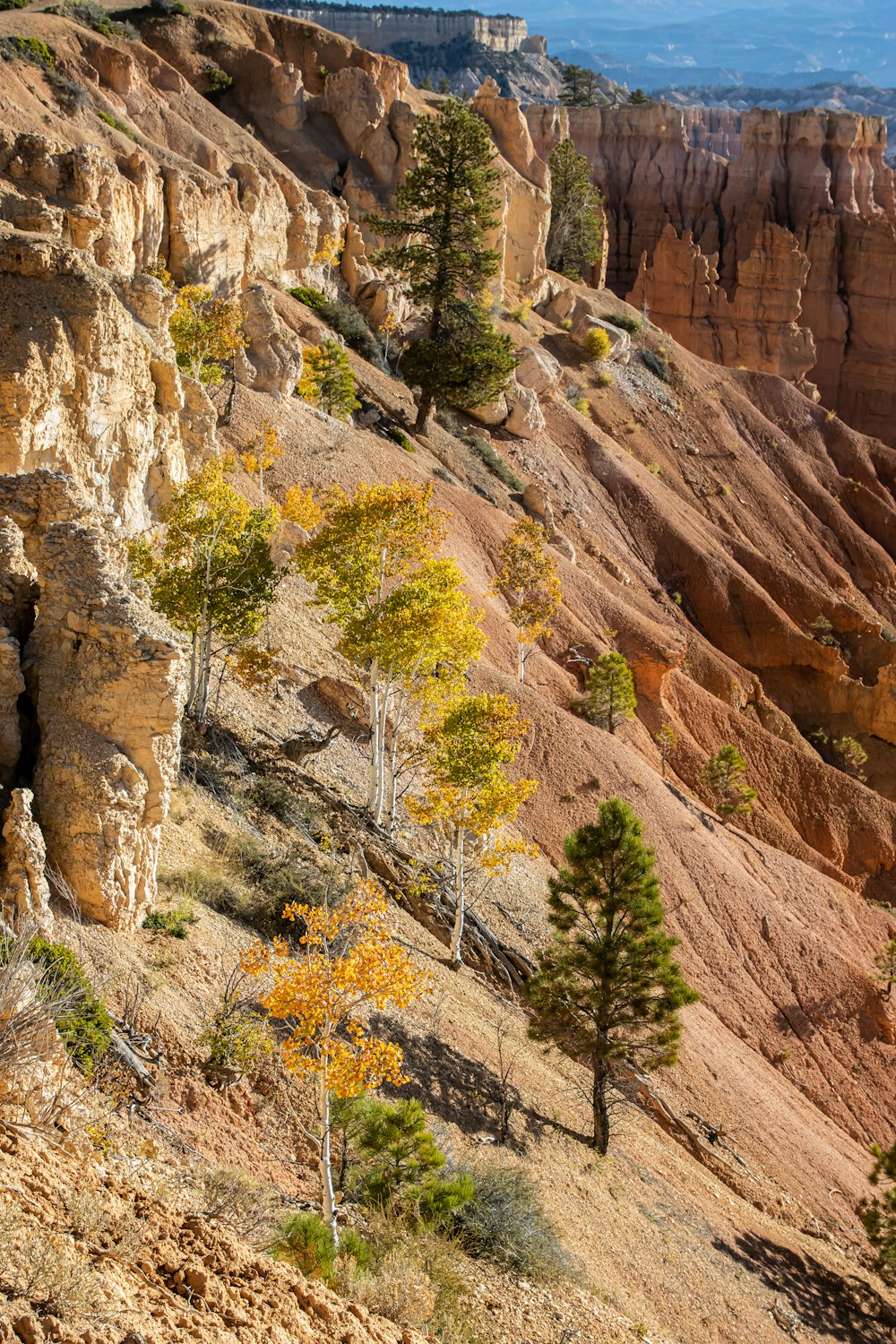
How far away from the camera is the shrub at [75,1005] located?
10570 millimetres

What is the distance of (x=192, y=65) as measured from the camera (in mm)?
55125

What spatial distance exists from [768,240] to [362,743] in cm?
8155

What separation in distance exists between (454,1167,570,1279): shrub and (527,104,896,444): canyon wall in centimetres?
8576

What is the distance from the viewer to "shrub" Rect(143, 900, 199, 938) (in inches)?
553

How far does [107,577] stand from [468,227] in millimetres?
37491

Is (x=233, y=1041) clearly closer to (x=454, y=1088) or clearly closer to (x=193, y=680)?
(x=454, y=1088)

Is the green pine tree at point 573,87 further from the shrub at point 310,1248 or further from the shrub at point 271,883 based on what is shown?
the shrub at point 310,1248

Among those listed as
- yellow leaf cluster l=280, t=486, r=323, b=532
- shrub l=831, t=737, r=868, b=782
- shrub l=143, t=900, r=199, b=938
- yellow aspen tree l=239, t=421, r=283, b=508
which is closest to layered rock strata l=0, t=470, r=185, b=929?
shrub l=143, t=900, r=199, b=938

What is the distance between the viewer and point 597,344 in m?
66.6

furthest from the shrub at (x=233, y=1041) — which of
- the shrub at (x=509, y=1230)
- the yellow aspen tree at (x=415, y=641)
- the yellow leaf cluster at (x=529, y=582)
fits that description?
the yellow leaf cluster at (x=529, y=582)

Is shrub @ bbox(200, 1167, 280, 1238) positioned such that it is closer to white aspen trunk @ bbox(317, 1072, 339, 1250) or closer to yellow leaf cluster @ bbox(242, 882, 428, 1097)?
white aspen trunk @ bbox(317, 1072, 339, 1250)

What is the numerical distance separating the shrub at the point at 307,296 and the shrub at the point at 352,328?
0.55 ft

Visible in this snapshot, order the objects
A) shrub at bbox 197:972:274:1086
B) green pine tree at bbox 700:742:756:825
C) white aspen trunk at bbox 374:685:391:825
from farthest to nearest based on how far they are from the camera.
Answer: green pine tree at bbox 700:742:756:825, white aspen trunk at bbox 374:685:391:825, shrub at bbox 197:972:274:1086

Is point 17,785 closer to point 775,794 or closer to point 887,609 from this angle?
point 775,794
